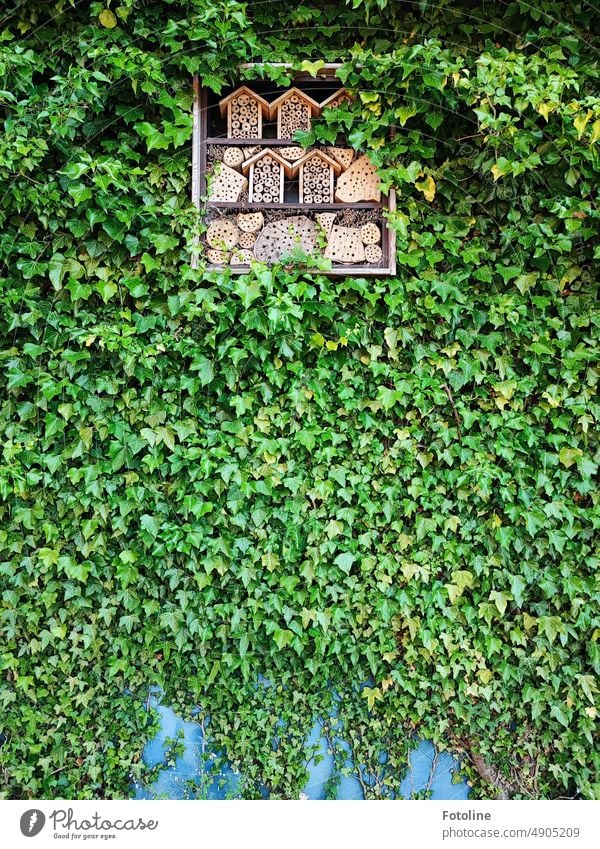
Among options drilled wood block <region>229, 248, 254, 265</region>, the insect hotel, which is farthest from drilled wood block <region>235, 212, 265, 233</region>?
drilled wood block <region>229, 248, 254, 265</region>

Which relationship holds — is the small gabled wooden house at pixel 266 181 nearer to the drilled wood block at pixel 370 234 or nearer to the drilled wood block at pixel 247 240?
the drilled wood block at pixel 247 240

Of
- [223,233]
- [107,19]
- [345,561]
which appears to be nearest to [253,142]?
[223,233]

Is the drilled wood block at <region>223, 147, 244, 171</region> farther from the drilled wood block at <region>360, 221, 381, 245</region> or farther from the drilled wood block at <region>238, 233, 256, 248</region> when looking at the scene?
the drilled wood block at <region>360, 221, 381, 245</region>

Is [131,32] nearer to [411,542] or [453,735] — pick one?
[411,542]

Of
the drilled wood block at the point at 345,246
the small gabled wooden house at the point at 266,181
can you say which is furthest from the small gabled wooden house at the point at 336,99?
the drilled wood block at the point at 345,246
